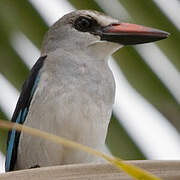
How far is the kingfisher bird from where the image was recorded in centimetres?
212

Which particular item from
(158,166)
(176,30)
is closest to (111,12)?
(176,30)

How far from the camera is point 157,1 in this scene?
6.46 ft

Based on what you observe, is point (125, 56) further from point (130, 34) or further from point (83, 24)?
point (83, 24)

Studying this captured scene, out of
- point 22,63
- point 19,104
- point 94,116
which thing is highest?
point 22,63

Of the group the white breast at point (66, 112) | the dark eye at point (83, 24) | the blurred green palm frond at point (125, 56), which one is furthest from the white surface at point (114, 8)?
the dark eye at point (83, 24)

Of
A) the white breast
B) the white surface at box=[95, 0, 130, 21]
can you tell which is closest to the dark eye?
the white breast

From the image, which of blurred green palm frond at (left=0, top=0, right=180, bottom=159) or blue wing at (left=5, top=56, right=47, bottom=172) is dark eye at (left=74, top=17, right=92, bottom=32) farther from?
blurred green palm frond at (left=0, top=0, right=180, bottom=159)

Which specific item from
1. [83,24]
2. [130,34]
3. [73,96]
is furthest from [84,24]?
[73,96]

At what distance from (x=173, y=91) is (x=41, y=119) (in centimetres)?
54

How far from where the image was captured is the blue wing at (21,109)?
2240 millimetres

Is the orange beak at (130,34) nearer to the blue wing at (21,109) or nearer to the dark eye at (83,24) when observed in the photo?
the dark eye at (83,24)

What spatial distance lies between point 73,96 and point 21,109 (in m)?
0.25

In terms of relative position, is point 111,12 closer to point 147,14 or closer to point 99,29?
point 147,14

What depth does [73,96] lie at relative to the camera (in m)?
2.13
